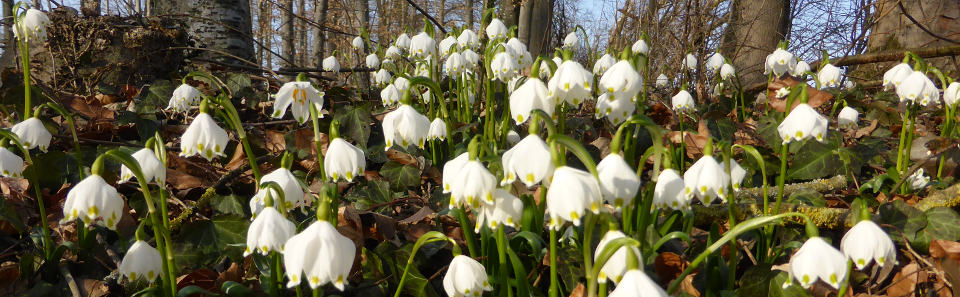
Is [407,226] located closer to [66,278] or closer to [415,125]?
[415,125]

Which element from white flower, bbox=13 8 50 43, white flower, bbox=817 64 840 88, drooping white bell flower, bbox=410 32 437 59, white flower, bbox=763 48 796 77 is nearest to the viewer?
white flower, bbox=13 8 50 43

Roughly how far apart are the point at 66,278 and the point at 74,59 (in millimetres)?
2205

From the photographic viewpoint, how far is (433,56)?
3070 millimetres

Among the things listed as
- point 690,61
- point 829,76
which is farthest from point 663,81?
point 829,76

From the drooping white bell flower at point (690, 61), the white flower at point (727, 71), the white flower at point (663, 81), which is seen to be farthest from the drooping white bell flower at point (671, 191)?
the white flower at point (663, 81)

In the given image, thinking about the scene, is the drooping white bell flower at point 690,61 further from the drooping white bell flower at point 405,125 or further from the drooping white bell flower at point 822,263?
the drooping white bell flower at point 822,263

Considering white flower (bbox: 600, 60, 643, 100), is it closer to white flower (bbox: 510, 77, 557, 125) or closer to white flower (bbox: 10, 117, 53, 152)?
white flower (bbox: 510, 77, 557, 125)

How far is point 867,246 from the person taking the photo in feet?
3.87

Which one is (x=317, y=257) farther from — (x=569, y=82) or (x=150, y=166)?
(x=569, y=82)

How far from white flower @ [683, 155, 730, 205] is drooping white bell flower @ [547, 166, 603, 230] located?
0.46 m

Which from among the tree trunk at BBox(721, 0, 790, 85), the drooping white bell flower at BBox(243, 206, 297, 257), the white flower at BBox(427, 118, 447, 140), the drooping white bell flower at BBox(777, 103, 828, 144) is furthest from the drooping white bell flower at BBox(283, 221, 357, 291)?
the tree trunk at BBox(721, 0, 790, 85)

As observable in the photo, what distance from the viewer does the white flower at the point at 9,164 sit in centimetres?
161

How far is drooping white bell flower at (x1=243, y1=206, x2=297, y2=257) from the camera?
1.22 m

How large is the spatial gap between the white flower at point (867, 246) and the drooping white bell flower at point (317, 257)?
980mm
